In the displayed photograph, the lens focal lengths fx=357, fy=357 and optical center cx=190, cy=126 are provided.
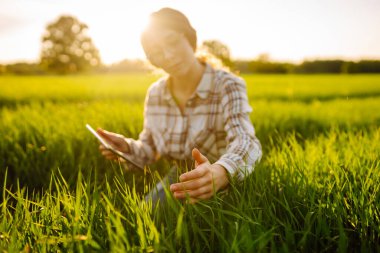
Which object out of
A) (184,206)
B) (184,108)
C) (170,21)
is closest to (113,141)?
(184,108)

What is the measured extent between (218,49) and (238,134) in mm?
1291

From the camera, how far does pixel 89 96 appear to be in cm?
859

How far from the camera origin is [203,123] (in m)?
2.22

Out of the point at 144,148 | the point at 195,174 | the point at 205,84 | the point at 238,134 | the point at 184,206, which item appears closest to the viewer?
the point at 195,174

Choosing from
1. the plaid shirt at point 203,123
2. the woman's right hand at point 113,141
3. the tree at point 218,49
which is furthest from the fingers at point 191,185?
the tree at point 218,49

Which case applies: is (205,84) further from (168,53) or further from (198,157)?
(198,157)

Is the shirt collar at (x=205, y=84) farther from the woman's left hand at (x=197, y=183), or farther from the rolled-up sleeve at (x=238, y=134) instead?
the woman's left hand at (x=197, y=183)

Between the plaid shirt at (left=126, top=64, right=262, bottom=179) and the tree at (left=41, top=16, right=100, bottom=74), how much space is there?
50.2 m

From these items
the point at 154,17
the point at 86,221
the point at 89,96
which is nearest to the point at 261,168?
the point at 86,221

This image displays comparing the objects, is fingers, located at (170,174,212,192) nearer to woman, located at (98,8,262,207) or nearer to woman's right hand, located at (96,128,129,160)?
woman, located at (98,8,262,207)

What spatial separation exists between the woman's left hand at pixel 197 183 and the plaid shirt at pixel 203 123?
1.24 feet

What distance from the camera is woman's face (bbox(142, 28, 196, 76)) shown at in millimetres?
2045

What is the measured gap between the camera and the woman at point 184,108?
1.98 metres

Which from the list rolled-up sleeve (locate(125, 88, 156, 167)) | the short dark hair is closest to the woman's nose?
the short dark hair
